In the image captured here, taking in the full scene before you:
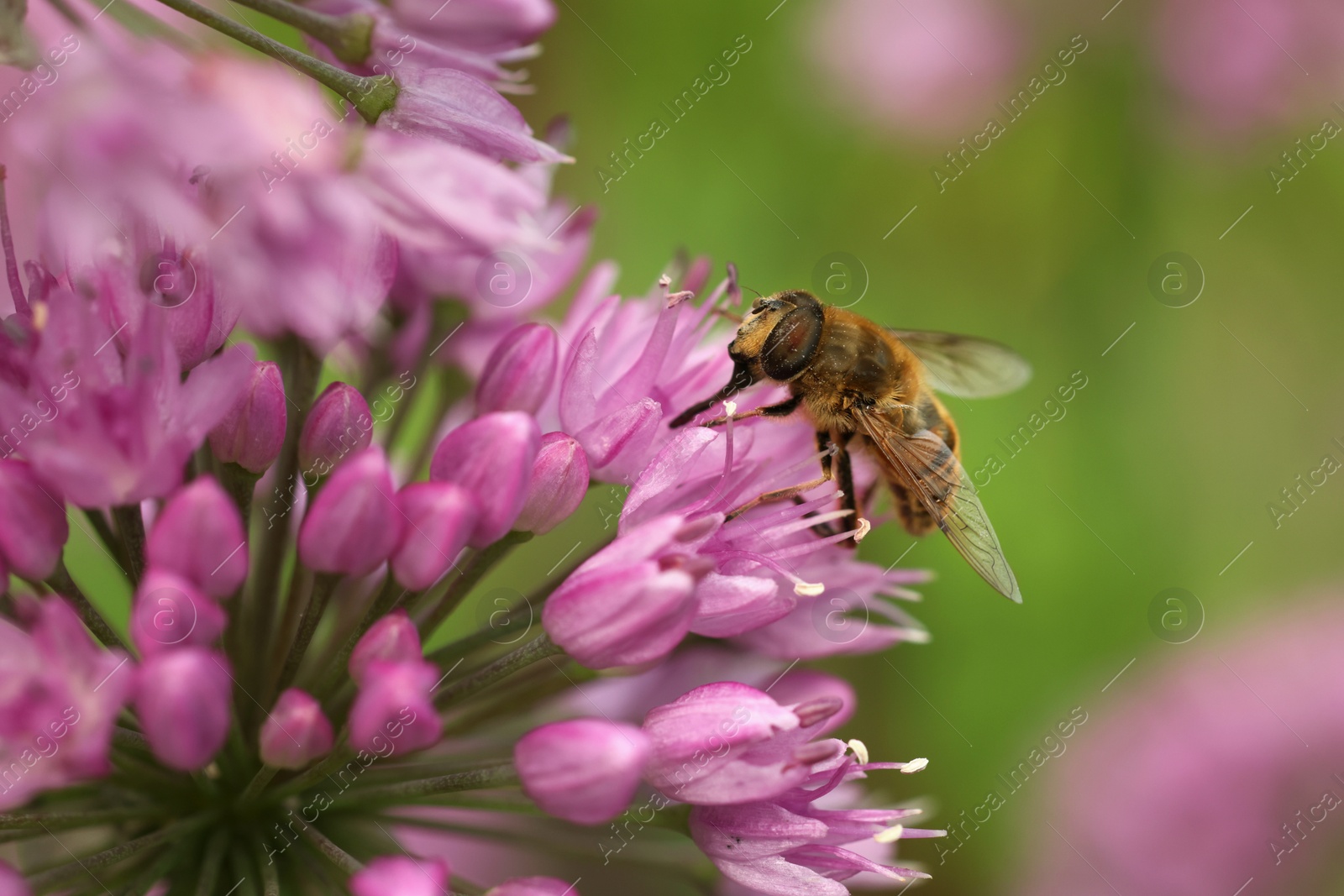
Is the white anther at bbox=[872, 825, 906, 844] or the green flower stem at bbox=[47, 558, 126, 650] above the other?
the white anther at bbox=[872, 825, 906, 844]

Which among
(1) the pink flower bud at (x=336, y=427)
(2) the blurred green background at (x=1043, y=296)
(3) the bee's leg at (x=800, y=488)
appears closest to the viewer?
(1) the pink flower bud at (x=336, y=427)

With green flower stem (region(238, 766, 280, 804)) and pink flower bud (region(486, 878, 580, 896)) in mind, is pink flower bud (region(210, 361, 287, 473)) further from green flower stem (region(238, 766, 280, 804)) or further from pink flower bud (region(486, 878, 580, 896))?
pink flower bud (region(486, 878, 580, 896))

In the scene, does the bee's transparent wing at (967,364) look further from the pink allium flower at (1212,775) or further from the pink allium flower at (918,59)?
the pink allium flower at (918,59)

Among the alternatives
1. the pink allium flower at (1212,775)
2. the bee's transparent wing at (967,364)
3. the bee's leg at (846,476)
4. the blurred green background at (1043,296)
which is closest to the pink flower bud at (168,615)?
the bee's leg at (846,476)

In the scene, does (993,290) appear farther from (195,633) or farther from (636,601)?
(195,633)

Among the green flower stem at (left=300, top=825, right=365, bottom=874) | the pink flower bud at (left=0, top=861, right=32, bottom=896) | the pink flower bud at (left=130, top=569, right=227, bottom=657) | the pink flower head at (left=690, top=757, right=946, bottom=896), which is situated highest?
the pink flower head at (left=690, top=757, right=946, bottom=896)

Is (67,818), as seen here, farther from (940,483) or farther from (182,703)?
(940,483)

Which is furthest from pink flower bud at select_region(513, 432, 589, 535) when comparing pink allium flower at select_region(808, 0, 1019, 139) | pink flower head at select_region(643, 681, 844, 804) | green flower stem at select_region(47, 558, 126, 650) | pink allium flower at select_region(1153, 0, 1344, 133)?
pink allium flower at select_region(808, 0, 1019, 139)
